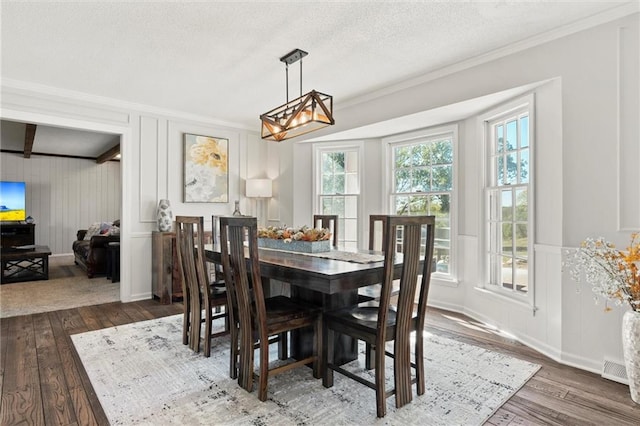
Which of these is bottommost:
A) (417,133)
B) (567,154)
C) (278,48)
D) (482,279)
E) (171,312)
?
(171,312)

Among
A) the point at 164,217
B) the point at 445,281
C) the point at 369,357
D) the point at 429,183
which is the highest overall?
the point at 429,183

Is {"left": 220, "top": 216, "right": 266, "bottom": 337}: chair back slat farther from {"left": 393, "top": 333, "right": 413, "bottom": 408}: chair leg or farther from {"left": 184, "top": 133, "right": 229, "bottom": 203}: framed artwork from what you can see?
{"left": 184, "top": 133, "right": 229, "bottom": 203}: framed artwork

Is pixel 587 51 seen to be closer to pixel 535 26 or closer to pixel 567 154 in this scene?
pixel 535 26

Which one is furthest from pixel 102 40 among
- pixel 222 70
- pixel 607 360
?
pixel 607 360

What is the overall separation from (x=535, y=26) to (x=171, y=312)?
445 centimetres

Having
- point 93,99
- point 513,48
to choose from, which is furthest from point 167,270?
point 513,48

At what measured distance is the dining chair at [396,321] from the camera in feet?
6.50

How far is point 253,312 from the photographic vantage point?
229cm

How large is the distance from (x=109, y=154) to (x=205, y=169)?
407cm

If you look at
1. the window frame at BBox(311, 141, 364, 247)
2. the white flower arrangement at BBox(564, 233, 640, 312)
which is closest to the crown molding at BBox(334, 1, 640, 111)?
the window frame at BBox(311, 141, 364, 247)

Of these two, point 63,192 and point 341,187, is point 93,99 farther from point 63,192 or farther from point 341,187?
point 63,192

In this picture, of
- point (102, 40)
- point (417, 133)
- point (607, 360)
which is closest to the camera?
point (607, 360)

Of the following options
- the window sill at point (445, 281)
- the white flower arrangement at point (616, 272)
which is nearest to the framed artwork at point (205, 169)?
the window sill at point (445, 281)

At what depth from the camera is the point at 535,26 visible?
9.04 feet
